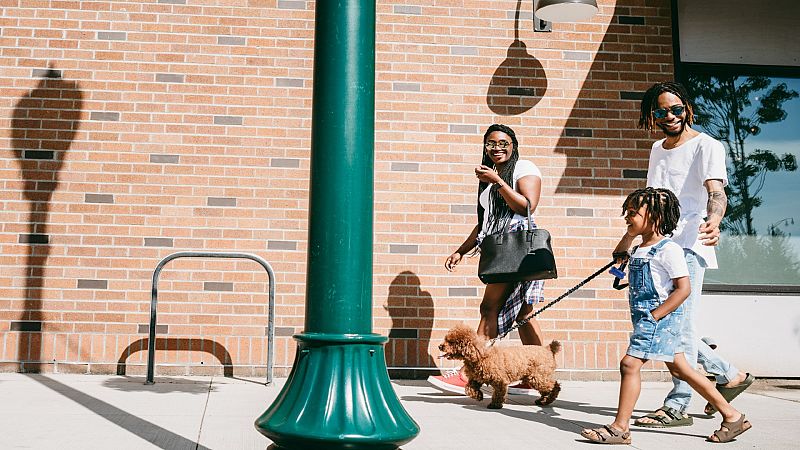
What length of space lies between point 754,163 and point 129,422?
18.4 ft

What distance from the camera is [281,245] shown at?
5.65 m

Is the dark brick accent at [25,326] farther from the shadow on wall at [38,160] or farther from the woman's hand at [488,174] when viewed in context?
the woman's hand at [488,174]

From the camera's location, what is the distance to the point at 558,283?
5840 millimetres

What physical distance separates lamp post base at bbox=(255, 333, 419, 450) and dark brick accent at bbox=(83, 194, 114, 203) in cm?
367

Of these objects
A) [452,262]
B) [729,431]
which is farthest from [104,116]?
[729,431]

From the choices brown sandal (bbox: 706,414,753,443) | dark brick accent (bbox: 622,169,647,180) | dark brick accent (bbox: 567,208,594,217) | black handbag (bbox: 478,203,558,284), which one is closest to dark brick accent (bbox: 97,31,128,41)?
black handbag (bbox: 478,203,558,284)

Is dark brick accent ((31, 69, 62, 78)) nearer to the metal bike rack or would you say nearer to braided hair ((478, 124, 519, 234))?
the metal bike rack

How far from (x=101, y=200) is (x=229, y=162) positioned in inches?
40.2

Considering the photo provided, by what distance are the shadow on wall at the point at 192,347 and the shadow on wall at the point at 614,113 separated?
2.99 m

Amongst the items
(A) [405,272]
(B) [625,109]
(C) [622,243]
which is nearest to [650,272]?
(C) [622,243]

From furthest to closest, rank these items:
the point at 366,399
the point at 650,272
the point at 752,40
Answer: the point at 752,40 < the point at 650,272 < the point at 366,399

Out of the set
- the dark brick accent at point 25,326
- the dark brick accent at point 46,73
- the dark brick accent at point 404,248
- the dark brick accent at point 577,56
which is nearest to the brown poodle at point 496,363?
the dark brick accent at point 404,248

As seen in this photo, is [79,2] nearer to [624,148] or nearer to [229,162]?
[229,162]

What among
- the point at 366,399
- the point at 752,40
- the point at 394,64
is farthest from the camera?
the point at 752,40
